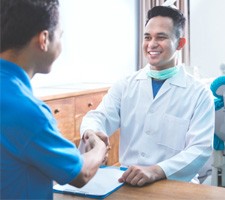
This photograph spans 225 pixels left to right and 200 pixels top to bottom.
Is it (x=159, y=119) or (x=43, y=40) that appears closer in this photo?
(x=43, y=40)

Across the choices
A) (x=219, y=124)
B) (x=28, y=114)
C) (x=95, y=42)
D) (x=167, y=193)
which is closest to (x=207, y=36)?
(x=95, y=42)

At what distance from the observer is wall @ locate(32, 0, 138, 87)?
316cm

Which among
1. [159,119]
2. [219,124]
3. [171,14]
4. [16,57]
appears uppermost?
[171,14]

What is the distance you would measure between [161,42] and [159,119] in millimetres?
403

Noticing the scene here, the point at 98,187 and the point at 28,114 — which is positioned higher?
the point at 28,114

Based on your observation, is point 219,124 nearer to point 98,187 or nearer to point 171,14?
point 171,14

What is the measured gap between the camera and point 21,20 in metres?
0.78

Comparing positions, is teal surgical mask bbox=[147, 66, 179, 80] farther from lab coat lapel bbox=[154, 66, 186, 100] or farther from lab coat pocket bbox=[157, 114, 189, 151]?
lab coat pocket bbox=[157, 114, 189, 151]

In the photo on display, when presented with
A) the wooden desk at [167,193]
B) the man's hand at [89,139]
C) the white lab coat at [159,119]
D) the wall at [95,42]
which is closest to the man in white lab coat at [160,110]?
the white lab coat at [159,119]

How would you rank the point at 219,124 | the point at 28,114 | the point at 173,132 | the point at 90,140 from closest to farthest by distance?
the point at 28,114 < the point at 90,140 < the point at 173,132 < the point at 219,124

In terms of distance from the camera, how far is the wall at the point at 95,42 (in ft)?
10.4

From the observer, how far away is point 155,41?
1.83m

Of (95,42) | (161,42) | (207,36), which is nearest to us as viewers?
(161,42)

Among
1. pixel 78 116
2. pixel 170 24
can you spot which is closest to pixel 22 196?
pixel 170 24
